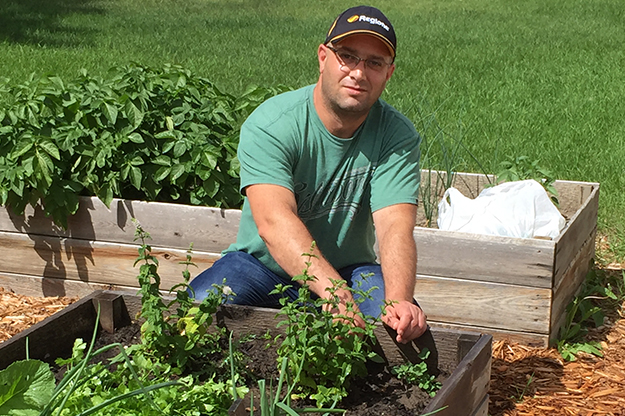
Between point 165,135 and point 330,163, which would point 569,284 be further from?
point 165,135

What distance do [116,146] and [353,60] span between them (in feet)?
5.15

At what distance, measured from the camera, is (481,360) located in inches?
101

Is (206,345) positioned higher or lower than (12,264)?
higher

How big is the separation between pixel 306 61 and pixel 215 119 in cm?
729

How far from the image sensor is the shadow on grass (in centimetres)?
1284

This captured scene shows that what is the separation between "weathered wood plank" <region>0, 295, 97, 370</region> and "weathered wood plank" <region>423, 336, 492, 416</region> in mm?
1261

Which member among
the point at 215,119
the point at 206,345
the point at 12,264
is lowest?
the point at 12,264

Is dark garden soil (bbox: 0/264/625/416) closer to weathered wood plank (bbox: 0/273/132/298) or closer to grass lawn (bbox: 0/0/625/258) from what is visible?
weathered wood plank (bbox: 0/273/132/298)

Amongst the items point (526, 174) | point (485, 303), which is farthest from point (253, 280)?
point (526, 174)

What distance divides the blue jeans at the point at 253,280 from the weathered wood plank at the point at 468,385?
61cm

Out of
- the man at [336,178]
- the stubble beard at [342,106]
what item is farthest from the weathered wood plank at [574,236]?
the stubble beard at [342,106]

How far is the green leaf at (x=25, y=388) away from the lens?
1604 millimetres

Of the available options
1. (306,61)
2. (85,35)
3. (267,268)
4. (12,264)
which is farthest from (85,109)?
(85,35)

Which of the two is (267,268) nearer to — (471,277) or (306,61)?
(471,277)
